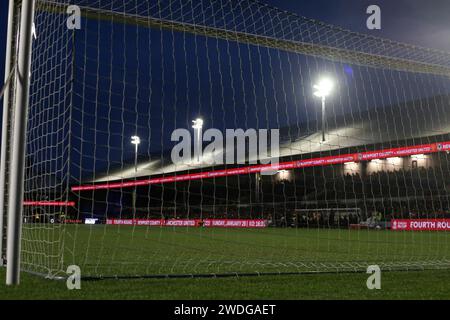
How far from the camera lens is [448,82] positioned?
18.0 meters

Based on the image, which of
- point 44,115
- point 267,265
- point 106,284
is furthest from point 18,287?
point 267,265

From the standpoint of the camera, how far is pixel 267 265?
26.6 feet

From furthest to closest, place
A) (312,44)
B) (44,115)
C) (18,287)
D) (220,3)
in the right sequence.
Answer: (312,44) < (220,3) < (44,115) < (18,287)

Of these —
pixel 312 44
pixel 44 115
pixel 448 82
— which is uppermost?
pixel 448 82
